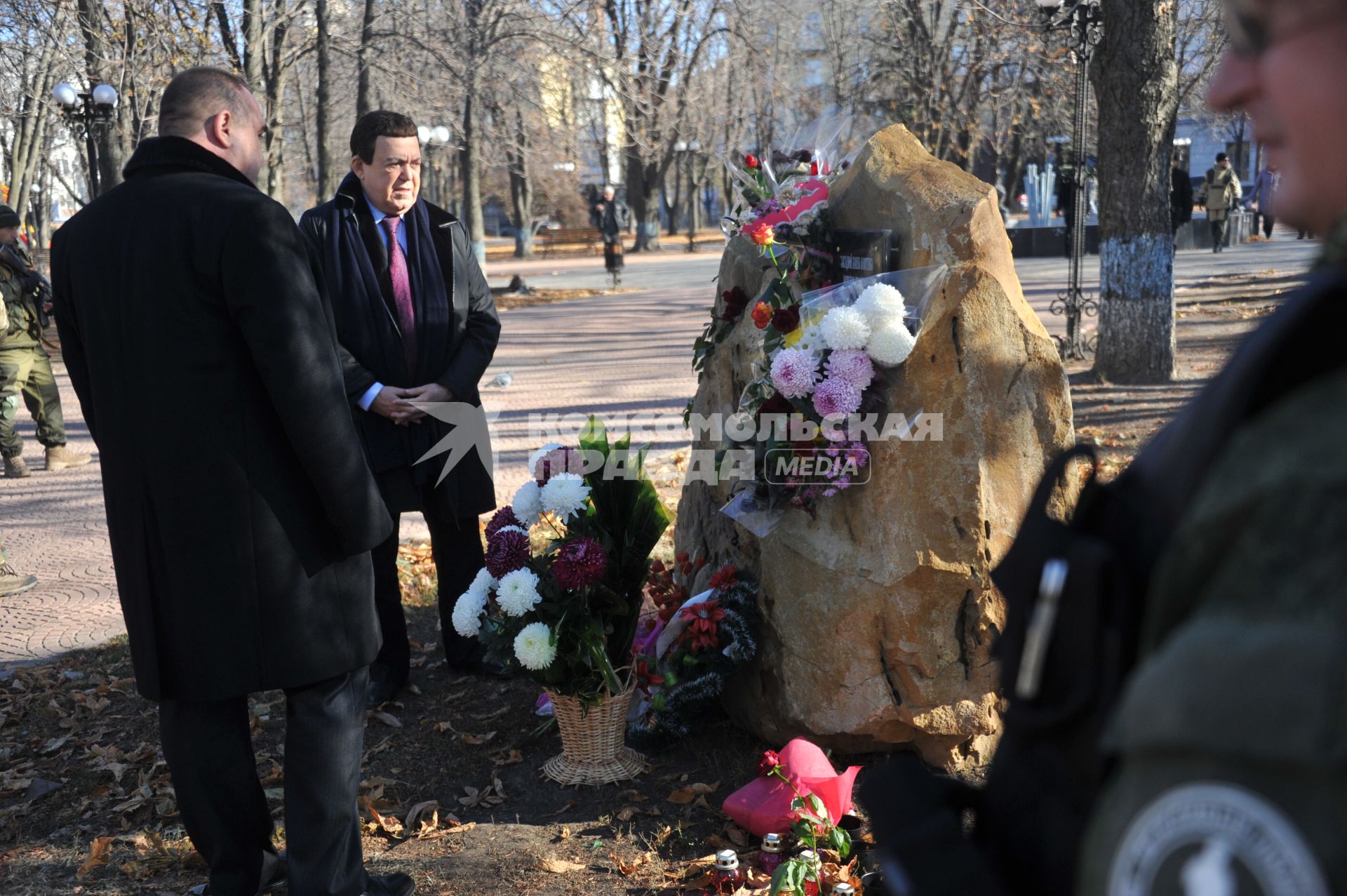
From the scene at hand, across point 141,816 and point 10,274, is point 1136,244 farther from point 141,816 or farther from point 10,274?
point 10,274

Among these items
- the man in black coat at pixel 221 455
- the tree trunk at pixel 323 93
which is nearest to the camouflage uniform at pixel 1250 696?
the man in black coat at pixel 221 455

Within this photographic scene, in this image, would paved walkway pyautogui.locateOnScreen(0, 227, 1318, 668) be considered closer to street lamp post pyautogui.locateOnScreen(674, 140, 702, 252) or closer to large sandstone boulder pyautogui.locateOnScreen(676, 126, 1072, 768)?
large sandstone boulder pyautogui.locateOnScreen(676, 126, 1072, 768)

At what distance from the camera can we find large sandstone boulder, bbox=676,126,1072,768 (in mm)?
3668

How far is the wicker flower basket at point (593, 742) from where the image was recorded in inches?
153

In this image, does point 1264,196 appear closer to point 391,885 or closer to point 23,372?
→ point 23,372

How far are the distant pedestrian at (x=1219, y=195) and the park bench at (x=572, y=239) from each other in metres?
20.7

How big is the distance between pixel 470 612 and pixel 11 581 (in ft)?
→ 13.1

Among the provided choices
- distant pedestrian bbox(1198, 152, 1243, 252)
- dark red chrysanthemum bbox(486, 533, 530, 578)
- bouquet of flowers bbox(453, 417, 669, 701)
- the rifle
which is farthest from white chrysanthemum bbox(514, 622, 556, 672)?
distant pedestrian bbox(1198, 152, 1243, 252)

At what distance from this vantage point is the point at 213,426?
8.99ft

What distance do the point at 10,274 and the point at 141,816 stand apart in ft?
22.9

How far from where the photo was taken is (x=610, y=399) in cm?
1097

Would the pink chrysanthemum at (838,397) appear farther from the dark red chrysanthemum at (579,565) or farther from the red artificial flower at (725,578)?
the dark red chrysanthemum at (579,565)

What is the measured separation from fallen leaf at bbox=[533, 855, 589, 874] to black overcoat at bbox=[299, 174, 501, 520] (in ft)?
5.34

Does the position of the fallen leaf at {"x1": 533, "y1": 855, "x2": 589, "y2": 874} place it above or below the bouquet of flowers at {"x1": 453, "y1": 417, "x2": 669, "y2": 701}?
below
